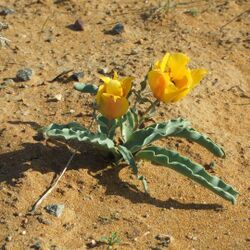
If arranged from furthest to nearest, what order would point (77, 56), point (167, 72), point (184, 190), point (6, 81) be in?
point (77, 56) → point (6, 81) → point (184, 190) → point (167, 72)

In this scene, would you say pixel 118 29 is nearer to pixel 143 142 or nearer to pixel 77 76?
pixel 77 76

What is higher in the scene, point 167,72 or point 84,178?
point 167,72

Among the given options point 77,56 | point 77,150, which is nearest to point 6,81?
point 77,56

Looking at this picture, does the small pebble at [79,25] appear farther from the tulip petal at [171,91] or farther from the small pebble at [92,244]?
the small pebble at [92,244]

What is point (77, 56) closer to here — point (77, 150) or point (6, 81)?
point (6, 81)

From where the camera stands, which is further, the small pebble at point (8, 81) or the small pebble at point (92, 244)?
the small pebble at point (8, 81)

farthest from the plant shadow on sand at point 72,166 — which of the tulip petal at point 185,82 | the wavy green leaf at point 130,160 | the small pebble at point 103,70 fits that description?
the small pebble at point 103,70
